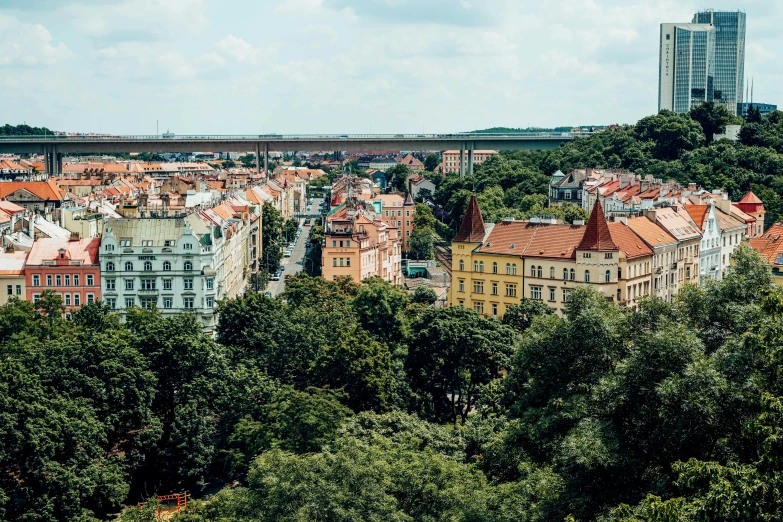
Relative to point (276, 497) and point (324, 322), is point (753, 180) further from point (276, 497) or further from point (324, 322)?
point (276, 497)

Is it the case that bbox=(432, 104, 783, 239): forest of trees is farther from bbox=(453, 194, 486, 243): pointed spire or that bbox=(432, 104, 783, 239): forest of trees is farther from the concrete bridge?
bbox=(453, 194, 486, 243): pointed spire

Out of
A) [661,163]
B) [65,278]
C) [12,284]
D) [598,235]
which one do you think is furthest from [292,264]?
[598,235]

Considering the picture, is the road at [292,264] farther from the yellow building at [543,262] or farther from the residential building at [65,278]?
the residential building at [65,278]

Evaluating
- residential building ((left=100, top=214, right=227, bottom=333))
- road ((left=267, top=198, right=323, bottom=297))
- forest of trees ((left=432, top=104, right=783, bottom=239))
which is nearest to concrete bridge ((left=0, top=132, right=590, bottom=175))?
forest of trees ((left=432, top=104, right=783, bottom=239))

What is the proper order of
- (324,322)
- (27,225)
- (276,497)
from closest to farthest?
(276,497)
(324,322)
(27,225)

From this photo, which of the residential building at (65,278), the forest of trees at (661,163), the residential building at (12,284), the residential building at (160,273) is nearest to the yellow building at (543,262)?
the residential building at (160,273)

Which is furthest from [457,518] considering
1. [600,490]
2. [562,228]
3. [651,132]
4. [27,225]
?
[651,132]

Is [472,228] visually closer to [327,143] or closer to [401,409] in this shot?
[401,409]
